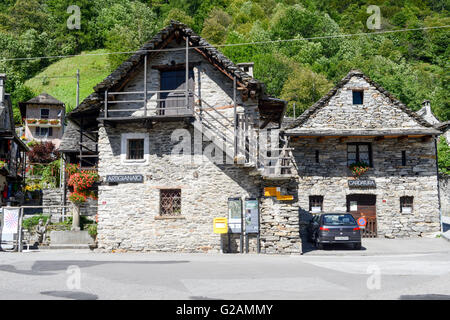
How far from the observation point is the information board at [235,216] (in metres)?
15.9

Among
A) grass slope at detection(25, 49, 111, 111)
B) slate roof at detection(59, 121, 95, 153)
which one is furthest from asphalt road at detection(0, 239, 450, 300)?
grass slope at detection(25, 49, 111, 111)

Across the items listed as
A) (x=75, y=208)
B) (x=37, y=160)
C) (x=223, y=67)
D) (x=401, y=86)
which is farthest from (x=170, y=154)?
(x=401, y=86)

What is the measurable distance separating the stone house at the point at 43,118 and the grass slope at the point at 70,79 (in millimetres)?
8820

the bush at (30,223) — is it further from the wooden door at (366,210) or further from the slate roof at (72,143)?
the wooden door at (366,210)

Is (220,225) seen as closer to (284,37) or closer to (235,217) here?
(235,217)

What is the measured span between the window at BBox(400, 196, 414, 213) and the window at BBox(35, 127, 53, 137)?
44073 mm

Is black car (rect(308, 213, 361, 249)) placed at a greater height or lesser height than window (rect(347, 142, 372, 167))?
lesser

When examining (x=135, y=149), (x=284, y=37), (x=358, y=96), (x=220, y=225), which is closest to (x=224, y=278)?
(x=220, y=225)

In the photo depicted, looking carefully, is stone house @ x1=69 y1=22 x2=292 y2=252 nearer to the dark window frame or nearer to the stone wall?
the stone wall

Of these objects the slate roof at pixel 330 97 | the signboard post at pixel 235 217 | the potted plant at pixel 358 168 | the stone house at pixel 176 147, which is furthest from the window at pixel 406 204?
the signboard post at pixel 235 217

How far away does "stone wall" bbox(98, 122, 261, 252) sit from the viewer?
16.1 metres

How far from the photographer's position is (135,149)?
17125mm

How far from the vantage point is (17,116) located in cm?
5622
